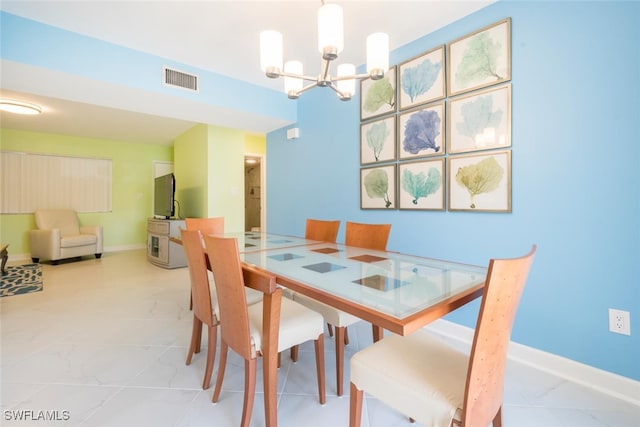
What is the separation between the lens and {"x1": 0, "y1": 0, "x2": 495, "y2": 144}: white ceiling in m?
1.92

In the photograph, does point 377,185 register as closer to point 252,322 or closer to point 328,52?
point 328,52

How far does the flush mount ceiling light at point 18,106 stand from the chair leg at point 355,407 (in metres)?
5.09

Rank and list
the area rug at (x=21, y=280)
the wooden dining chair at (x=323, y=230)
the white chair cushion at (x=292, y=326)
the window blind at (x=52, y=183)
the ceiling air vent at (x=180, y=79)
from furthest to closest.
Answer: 1. the window blind at (x=52, y=183)
2. the area rug at (x=21, y=280)
3. the ceiling air vent at (x=180, y=79)
4. the wooden dining chair at (x=323, y=230)
5. the white chair cushion at (x=292, y=326)

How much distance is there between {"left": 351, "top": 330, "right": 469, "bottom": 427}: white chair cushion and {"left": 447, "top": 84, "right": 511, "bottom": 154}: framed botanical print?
1453 millimetres

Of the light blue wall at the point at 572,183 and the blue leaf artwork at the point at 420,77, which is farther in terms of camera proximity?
the blue leaf artwork at the point at 420,77

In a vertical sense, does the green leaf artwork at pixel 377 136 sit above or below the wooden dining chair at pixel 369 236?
above

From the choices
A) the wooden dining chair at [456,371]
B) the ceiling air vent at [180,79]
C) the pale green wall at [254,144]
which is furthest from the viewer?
the pale green wall at [254,144]

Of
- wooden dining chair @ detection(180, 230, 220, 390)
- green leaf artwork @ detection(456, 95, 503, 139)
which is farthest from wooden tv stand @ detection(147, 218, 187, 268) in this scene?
green leaf artwork @ detection(456, 95, 503, 139)

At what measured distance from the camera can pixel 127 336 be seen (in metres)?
2.15

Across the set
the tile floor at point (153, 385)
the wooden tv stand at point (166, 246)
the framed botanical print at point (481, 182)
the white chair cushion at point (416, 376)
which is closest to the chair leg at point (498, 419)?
the white chair cushion at point (416, 376)

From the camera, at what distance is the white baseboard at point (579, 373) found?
144 centimetres

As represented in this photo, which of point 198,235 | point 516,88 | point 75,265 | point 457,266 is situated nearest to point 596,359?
point 457,266

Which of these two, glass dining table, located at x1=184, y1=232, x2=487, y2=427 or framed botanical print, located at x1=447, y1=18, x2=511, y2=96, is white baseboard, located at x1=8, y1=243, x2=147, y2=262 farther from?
framed botanical print, located at x1=447, y1=18, x2=511, y2=96

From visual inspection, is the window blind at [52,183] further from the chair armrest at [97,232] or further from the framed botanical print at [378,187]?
the framed botanical print at [378,187]
